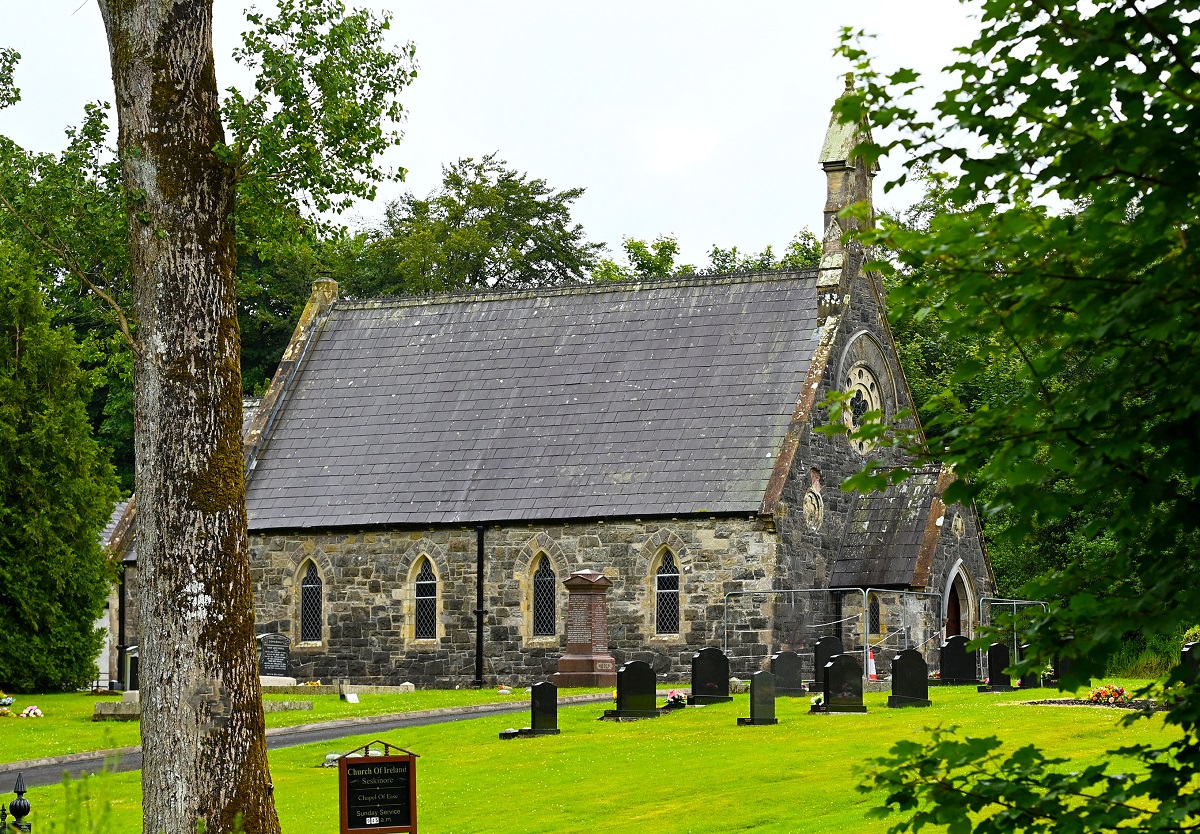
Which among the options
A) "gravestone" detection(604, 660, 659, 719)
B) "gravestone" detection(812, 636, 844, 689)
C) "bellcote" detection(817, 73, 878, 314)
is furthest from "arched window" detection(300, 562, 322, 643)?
"gravestone" detection(604, 660, 659, 719)

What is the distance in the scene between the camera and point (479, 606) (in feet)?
115

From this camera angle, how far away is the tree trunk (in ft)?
40.9

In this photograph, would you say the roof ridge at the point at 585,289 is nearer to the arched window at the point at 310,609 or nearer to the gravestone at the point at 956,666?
the arched window at the point at 310,609

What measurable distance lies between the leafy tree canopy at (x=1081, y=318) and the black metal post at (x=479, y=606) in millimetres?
29051

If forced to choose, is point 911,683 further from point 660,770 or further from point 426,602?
point 426,602

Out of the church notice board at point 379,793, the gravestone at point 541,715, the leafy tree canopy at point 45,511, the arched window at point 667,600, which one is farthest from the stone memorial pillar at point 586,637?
the church notice board at point 379,793

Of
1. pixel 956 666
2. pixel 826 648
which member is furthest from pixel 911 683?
pixel 956 666

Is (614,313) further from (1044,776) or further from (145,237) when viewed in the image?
(1044,776)

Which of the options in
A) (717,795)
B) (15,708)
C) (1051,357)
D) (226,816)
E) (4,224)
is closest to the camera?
(1051,357)

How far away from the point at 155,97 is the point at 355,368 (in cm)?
2749

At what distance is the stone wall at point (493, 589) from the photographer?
33.1 metres

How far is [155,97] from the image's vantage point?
12.9m

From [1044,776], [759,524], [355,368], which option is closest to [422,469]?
[355,368]

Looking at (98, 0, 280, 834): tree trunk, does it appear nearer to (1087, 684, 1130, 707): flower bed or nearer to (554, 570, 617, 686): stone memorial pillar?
(1087, 684, 1130, 707): flower bed
